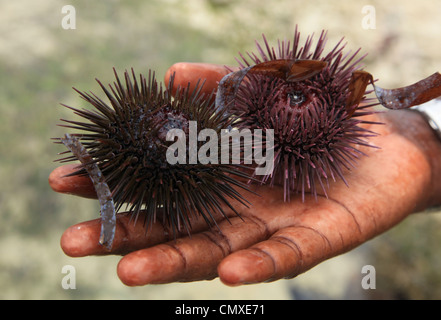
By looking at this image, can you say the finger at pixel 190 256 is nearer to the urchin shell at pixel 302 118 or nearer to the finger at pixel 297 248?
the finger at pixel 297 248

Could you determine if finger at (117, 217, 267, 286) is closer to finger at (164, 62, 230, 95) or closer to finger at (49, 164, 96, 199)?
finger at (49, 164, 96, 199)

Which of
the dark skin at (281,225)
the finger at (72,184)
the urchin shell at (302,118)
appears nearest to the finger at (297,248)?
the dark skin at (281,225)

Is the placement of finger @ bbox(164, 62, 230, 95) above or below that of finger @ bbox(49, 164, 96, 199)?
above

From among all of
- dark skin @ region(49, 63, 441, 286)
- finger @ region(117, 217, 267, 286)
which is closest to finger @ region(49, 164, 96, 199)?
dark skin @ region(49, 63, 441, 286)

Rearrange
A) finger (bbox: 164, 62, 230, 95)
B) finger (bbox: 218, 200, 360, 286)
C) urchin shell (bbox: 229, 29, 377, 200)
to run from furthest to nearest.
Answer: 1. finger (bbox: 164, 62, 230, 95)
2. urchin shell (bbox: 229, 29, 377, 200)
3. finger (bbox: 218, 200, 360, 286)

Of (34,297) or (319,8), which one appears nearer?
(34,297)

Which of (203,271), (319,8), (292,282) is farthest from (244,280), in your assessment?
(319,8)

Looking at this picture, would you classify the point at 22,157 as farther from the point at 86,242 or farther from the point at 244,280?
the point at 244,280
